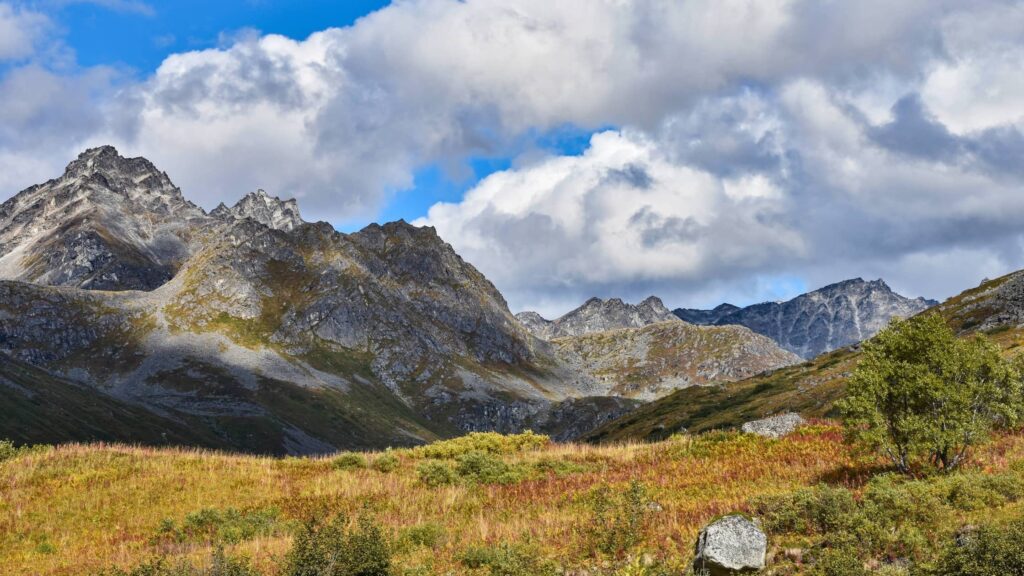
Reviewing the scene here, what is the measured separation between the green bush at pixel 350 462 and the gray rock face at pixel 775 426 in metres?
16.3

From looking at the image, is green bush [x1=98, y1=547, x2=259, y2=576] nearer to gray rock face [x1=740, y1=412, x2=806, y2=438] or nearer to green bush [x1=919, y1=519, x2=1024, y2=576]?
green bush [x1=919, y1=519, x2=1024, y2=576]

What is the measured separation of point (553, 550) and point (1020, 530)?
29.0ft

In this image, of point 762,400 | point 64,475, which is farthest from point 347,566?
point 762,400

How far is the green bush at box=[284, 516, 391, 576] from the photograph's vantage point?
13.5 metres

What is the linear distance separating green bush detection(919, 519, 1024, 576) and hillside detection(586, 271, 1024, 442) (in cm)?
6917

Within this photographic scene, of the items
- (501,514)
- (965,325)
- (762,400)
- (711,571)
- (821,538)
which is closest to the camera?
(711,571)

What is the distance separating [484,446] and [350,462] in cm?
662

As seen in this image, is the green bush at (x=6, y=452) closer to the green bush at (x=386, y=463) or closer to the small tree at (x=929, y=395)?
the green bush at (x=386, y=463)

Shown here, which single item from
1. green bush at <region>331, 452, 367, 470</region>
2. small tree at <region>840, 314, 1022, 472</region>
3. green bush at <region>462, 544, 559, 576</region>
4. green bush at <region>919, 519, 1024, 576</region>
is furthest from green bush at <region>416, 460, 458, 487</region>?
green bush at <region>919, 519, 1024, 576</region>

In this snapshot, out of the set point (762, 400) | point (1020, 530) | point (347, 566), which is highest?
point (762, 400)

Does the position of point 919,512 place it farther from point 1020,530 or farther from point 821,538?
point 1020,530

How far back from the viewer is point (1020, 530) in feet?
36.2

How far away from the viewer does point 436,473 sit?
25703mm

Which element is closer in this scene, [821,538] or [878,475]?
[821,538]
